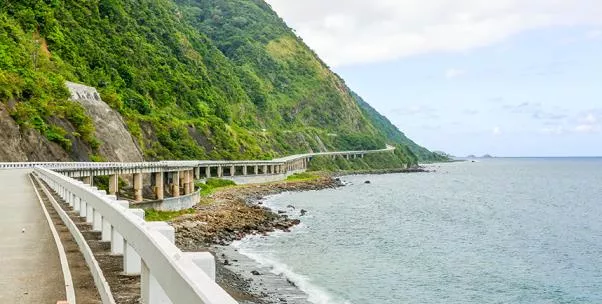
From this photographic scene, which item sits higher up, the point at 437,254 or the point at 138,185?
the point at 138,185

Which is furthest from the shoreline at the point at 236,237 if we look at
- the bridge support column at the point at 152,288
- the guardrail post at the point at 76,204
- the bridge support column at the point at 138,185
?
the bridge support column at the point at 152,288

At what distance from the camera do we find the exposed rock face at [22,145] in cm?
5584

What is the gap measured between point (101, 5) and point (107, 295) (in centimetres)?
11967

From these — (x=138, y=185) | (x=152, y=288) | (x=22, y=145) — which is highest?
(x=22, y=145)

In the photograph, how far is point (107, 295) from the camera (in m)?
6.53

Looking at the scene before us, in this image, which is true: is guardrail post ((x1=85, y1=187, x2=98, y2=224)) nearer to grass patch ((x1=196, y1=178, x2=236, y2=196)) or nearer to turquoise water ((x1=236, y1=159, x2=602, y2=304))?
turquoise water ((x1=236, y1=159, x2=602, y2=304))

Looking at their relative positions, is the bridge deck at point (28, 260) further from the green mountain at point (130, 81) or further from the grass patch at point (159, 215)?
the green mountain at point (130, 81)

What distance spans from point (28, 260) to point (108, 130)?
62165 mm

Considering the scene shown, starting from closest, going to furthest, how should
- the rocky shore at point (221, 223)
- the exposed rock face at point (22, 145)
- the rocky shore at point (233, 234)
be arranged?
the rocky shore at point (233, 234) → the rocky shore at point (221, 223) → the exposed rock face at point (22, 145)

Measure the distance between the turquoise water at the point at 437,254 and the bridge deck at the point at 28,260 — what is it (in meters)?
15.0

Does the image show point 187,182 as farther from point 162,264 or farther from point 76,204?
point 162,264

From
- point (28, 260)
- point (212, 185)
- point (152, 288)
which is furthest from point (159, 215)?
point (152, 288)

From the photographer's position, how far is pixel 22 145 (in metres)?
57.9

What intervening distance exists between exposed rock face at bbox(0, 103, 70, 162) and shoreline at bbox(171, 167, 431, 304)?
546 inches
